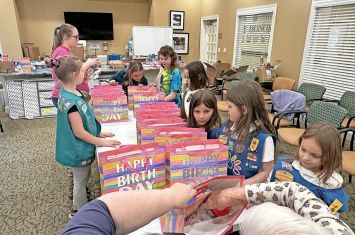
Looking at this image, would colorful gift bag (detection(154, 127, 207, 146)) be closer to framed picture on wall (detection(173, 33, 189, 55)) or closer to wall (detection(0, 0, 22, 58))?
wall (detection(0, 0, 22, 58))

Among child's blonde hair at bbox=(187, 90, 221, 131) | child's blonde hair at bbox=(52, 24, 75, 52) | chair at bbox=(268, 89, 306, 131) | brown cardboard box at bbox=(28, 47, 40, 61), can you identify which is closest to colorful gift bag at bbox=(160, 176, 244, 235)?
child's blonde hair at bbox=(187, 90, 221, 131)

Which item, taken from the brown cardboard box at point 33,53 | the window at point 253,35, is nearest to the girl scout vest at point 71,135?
the window at point 253,35

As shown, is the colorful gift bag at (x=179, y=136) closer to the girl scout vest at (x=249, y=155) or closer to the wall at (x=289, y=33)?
the girl scout vest at (x=249, y=155)

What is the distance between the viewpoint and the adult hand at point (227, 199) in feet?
2.63

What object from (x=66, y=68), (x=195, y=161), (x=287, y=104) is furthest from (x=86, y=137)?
(x=287, y=104)

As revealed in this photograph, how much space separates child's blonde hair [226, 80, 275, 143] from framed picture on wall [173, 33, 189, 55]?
6784 mm

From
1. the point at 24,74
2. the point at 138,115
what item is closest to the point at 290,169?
the point at 138,115

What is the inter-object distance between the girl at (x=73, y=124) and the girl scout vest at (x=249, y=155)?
2.44 feet

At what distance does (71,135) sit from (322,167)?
1.35 metres

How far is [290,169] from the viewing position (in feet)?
3.85

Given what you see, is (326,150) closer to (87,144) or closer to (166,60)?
(87,144)

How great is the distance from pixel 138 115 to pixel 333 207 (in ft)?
3.46

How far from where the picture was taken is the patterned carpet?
6.77ft

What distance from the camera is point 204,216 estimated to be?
0.86 metres
